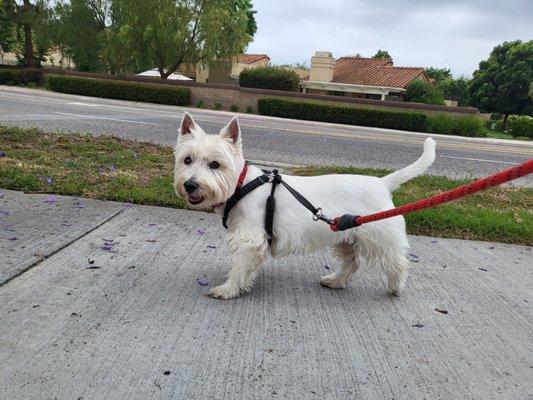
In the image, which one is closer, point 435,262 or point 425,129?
point 435,262

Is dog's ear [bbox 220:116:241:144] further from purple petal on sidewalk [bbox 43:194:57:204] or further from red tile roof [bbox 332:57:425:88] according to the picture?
red tile roof [bbox 332:57:425:88]

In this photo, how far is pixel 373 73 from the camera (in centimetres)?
4581

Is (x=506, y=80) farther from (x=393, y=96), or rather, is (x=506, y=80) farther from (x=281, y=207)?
(x=281, y=207)

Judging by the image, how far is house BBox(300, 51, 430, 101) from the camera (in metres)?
42.9

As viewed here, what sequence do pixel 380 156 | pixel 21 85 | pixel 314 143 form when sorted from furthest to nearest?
pixel 21 85, pixel 314 143, pixel 380 156

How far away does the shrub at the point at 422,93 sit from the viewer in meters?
38.6

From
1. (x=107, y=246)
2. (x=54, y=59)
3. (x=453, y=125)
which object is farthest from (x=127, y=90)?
(x=54, y=59)

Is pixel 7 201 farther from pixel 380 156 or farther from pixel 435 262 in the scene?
Result: pixel 380 156

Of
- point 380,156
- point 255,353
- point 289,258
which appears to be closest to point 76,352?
point 255,353

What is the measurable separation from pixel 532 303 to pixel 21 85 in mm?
38672

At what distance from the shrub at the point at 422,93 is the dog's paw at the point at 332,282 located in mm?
37637

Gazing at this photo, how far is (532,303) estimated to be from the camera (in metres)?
3.73

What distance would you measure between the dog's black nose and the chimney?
146 feet

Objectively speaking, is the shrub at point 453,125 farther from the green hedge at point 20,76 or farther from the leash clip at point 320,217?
the green hedge at point 20,76
